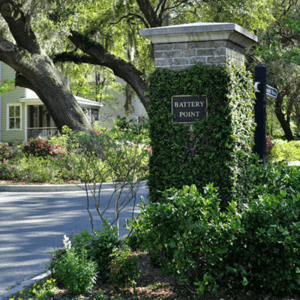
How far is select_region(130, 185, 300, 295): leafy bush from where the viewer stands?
11.8 ft

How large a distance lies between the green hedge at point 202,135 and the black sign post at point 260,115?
543 mm

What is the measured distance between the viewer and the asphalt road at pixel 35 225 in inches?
224

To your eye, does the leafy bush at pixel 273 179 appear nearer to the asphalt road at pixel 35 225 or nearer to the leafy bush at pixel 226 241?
the leafy bush at pixel 226 241

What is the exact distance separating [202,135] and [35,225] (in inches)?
186

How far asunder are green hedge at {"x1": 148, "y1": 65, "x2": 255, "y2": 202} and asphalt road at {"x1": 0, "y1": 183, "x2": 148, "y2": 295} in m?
2.08

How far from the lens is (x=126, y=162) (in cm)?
594

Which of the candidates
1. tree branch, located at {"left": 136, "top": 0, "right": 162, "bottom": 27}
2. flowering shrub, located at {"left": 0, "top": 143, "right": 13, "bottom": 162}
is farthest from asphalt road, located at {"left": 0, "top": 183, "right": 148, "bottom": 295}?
tree branch, located at {"left": 136, "top": 0, "right": 162, "bottom": 27}

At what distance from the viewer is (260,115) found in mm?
5871

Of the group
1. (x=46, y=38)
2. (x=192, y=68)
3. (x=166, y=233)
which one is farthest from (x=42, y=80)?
(x=166, y=233)

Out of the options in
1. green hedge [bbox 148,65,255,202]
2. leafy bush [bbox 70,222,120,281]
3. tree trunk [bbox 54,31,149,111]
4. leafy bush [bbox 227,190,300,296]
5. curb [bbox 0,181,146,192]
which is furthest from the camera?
tree trunk [bbox 54,31,149,111]

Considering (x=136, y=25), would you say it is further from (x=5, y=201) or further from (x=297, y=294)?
(x=297, y=294)

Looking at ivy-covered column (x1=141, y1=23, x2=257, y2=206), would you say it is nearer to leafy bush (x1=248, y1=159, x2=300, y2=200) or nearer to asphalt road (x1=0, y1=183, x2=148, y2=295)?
leafy bush (x1=248, y1=159, x2=300, y2=200)

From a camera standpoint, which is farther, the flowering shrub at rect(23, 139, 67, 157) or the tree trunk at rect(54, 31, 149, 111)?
the tree trunk at rect(54, 31, 149, 111)

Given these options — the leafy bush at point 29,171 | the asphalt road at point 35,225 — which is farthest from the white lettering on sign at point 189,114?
the leafy bush at point 29,171
